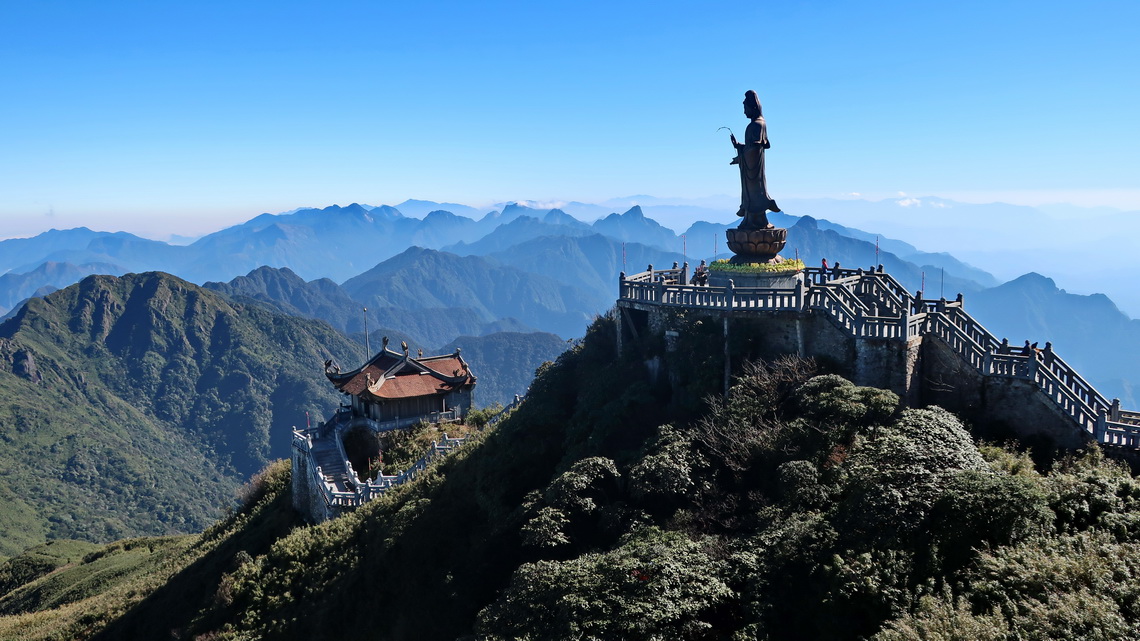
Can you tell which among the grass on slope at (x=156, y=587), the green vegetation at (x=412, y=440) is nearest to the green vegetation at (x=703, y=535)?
the grass on slope at (x=156, y=587)

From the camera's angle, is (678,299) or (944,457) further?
(678,299)

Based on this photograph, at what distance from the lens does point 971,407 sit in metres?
22.2

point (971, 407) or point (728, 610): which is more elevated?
point (971, 407)

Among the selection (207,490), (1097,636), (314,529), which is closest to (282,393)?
(207,490)

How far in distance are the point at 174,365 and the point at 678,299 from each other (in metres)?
181

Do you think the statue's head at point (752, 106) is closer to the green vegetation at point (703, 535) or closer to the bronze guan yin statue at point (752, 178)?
the bronze guan yin statue at point (752, 178)

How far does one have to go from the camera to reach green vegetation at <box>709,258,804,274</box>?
28203mm

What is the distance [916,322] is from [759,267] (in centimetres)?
625

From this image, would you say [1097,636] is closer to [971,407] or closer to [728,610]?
[728,610]

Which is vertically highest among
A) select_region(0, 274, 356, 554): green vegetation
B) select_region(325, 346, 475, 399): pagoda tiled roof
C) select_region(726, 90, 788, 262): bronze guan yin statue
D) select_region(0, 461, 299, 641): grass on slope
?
select_region(726, 90, 788, 262): bronze guan yin statue

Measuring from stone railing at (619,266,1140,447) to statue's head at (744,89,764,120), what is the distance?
6105 millimetres

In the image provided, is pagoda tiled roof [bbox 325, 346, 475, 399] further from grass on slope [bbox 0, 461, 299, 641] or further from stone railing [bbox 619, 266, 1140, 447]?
stone railing [bbox 619, 266, 1140, 447]

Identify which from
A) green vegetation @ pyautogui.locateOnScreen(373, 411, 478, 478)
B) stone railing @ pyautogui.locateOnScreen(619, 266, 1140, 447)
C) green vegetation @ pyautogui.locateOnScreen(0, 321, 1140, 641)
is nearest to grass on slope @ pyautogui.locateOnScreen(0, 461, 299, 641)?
green vegetation @ pyautogui.locateOnScreen(0, 321, 1140, 641)

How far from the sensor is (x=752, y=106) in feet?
98.4
